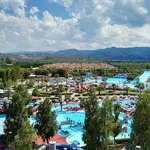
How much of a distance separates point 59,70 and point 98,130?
65397 millimetres

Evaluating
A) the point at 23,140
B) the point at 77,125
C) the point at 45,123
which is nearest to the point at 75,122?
the point at 77,125

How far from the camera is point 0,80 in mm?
56250

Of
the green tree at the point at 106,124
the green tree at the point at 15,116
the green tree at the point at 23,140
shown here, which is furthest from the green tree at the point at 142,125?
the green tree at the point at 15,116

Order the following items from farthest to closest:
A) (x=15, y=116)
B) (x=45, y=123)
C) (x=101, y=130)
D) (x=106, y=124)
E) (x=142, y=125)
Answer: (x=45, y=123) < (x=15, y=116) < (x=106, y=124) < (x=101, y=130) < (x=142, y=125)

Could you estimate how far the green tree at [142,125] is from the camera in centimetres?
1368

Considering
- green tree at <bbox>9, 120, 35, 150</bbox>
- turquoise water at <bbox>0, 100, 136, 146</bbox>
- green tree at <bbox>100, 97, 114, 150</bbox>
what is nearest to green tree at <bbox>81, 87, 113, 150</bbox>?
green tree at <bbox>100, 97, 114, 150</bbox>

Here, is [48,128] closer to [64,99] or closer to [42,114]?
[42,114]

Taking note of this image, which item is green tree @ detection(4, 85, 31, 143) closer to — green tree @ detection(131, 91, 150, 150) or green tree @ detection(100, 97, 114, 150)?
green tree @ detection(100, 97, 114, 150)

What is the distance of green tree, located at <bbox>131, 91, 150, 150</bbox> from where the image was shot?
13.7 metres

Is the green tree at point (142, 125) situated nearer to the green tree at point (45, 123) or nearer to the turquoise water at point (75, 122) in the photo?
the green tree at point (45, 123)

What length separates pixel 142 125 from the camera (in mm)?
13898

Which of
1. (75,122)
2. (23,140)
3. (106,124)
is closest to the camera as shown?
(23,140)

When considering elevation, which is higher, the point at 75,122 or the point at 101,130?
the point at 101,130

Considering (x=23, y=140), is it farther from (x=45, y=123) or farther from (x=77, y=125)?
(x=77, y=125)
